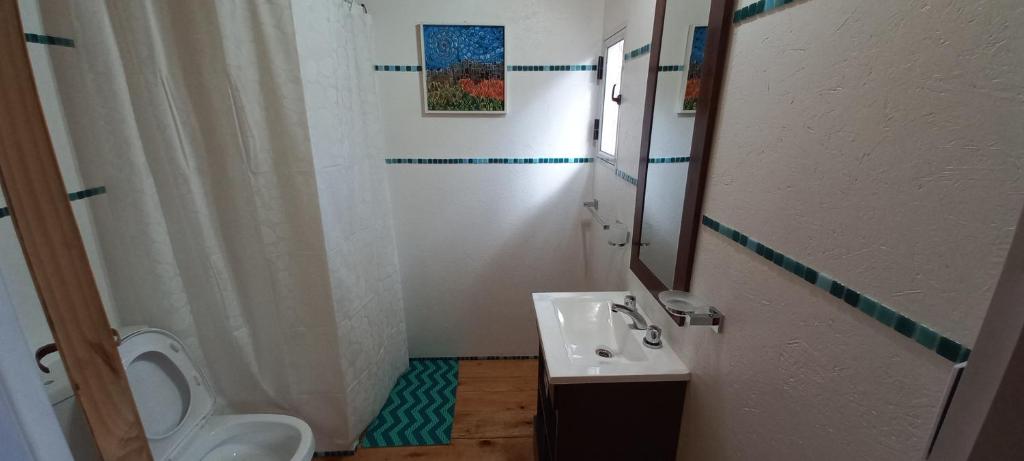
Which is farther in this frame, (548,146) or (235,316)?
(548,146)

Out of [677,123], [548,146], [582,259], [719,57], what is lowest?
[582,259]

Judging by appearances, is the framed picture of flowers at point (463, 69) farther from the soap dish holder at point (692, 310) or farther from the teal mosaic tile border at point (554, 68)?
the soap dish holder at point (692, 310)

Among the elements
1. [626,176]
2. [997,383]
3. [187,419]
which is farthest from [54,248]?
[626,176]

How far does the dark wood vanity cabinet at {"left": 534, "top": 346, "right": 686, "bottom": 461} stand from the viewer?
1.20 meters

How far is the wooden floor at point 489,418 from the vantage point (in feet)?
6.37

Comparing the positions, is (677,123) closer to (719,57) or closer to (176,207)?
(719,57)

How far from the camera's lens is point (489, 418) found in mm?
2164

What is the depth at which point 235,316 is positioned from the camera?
163cm

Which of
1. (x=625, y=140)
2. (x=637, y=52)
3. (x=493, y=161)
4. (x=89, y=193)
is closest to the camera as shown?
(x=89, y=193)

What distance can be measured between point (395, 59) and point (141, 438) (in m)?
2.01

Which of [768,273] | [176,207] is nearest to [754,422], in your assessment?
[768,273]

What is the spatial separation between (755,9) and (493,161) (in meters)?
1.57

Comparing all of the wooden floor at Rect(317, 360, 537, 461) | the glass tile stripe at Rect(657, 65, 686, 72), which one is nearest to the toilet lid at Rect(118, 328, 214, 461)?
the wooden floor at Rect(317, 360, 537, 461)

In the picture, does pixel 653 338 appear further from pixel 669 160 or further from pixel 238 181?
pixel 238 181
